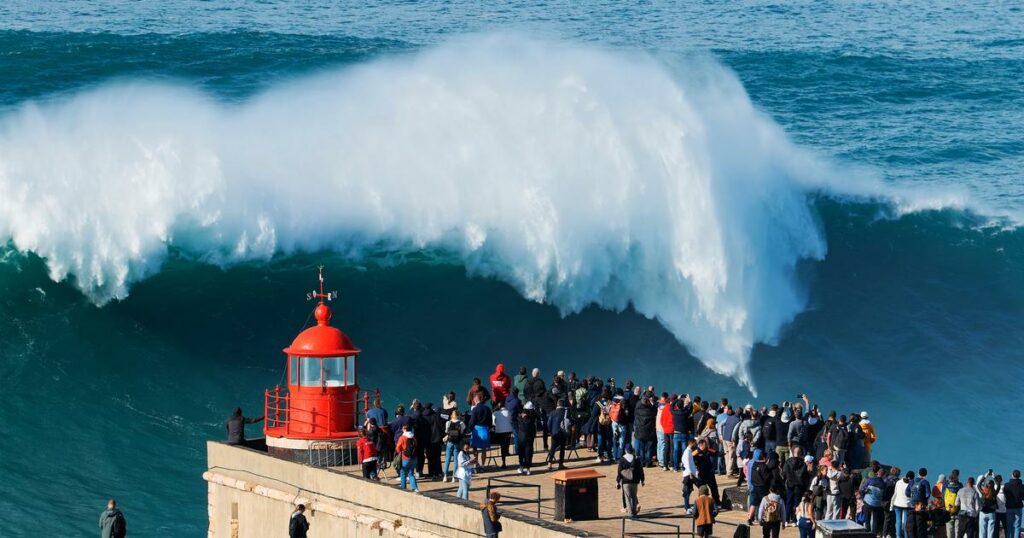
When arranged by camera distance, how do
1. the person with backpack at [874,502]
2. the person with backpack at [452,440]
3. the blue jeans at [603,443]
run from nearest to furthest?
the person with backpack at [874,502] → the person with backpack at [452,440] → the blue jeans at [603,443]

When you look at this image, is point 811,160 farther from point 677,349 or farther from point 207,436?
point 207,436

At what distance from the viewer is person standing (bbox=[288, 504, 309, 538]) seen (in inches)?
912

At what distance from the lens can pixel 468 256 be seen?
119ft

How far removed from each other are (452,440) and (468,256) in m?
12.4

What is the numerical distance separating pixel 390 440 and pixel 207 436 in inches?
222

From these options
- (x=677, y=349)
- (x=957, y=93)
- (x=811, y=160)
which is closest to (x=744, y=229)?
(x=677, y=349)

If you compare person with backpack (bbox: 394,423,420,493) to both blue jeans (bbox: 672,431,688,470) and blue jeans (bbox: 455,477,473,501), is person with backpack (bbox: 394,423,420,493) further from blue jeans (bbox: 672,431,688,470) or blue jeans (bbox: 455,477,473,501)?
blue jeans (bbox: 672,431,688,470)

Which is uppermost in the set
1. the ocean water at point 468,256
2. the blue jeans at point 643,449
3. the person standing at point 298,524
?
the ocean water at point 468,256

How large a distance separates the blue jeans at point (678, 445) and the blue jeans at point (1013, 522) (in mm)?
4449

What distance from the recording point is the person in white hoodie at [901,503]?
71.4ft

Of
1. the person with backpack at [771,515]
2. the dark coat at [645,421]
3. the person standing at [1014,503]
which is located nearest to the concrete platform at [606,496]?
the person with backpack at [771,515]

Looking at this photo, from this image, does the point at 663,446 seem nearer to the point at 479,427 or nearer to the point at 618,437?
the point at 618,437

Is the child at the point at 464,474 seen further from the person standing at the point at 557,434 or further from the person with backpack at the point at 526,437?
the person standing at the point at 557,434

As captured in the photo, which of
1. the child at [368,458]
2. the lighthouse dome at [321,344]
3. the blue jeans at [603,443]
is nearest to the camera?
the child at [368,458]
